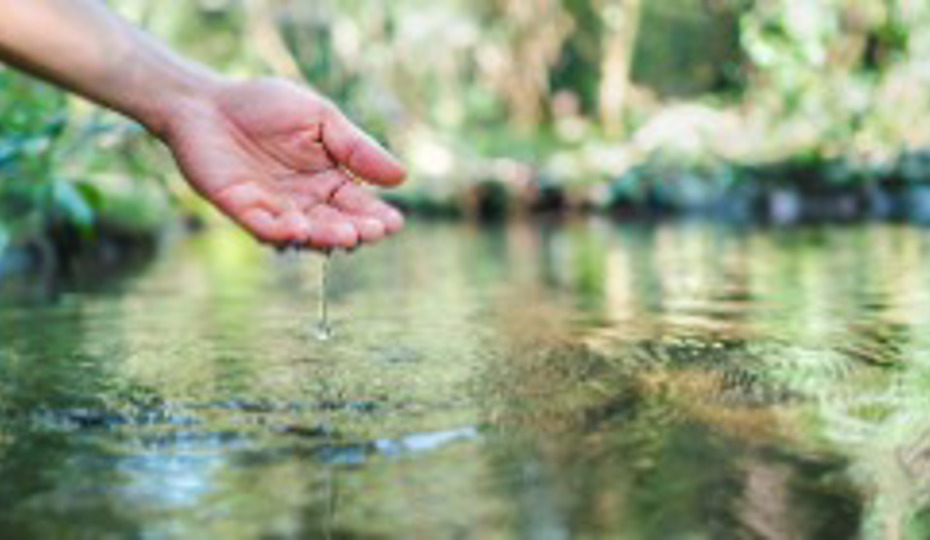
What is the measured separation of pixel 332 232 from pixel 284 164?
22 cm

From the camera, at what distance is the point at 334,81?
15.6 meters

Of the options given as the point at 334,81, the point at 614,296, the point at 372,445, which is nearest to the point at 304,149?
the point at 372,445

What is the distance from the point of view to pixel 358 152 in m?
2.84

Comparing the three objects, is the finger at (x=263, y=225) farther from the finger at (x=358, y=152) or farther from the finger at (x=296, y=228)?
the finger at (x=358, y=152)

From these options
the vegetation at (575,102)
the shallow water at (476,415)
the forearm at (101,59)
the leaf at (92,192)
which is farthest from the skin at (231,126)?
the leaf at (92,192)

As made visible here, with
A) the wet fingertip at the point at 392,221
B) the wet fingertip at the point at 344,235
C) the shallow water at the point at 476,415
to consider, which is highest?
the wet fingertip at the point at 392,221

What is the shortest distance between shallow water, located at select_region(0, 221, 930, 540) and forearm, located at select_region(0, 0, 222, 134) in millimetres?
584

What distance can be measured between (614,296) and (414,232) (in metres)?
6.81

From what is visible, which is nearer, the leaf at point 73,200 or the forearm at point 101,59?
the forearm at point 101,59

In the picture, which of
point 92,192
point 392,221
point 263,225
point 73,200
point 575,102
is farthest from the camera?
point 575,102

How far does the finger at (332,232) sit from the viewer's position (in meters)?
2.73

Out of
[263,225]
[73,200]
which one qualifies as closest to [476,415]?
[263,225]

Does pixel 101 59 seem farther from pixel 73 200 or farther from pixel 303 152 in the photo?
pixel 73 200

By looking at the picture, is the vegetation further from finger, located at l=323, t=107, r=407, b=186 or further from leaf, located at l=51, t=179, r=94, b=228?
finger, located at l=323, t=107, r=407, b=186
